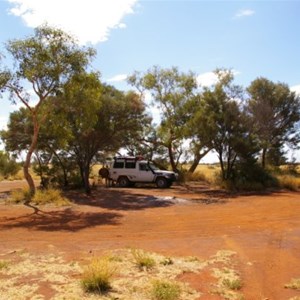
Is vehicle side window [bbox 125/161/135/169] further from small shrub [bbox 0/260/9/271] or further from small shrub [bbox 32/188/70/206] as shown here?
small shrub [bbox 0/260/9/271]

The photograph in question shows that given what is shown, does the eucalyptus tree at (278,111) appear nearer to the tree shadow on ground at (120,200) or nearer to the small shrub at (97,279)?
the tree shadow on ground at (120,200)

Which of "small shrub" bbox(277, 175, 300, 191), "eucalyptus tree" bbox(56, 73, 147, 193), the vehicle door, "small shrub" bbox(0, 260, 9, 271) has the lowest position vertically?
"small shrub" bbox(0, 260, 9, 271)

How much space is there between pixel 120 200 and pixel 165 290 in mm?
15063

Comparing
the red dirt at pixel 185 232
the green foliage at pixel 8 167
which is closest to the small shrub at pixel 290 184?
the red dirt at pixel 185 232

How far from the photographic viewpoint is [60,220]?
15.5 metres

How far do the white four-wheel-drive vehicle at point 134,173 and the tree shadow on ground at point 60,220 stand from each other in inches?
491

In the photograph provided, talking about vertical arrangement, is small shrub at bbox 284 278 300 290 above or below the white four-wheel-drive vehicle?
below

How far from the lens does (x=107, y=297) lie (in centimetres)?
686

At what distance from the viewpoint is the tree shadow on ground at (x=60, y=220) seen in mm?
14102

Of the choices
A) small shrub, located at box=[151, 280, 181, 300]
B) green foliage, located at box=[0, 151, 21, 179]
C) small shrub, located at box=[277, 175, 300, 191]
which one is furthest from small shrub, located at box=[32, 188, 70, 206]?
green foliage, located at box=[0, 151, 21, 179]

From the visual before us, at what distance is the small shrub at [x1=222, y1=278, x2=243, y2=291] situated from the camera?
294 inches

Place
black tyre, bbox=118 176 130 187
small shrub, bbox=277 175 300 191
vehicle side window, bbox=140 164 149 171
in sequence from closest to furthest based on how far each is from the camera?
small shrub, bbox=277 175 300 191 → vehicle side window, bbox=140 164 149 171 → black tyre, bbox=118 176 130 187

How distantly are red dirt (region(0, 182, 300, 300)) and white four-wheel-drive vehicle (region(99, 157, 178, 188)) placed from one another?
831cm

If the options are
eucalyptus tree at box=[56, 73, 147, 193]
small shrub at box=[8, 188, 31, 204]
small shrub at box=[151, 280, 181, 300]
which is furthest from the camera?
eucalyptus tree at box=[56, 73, 147, 193]
